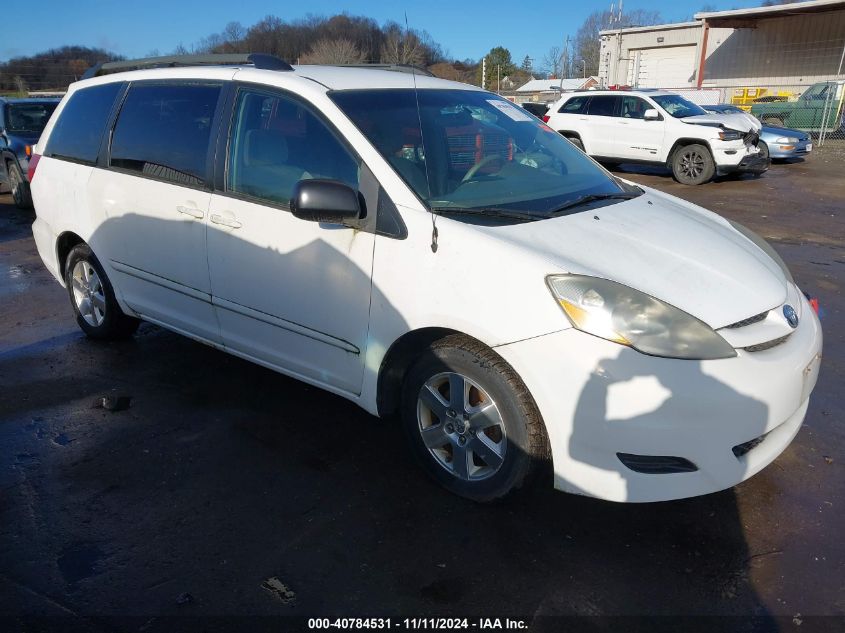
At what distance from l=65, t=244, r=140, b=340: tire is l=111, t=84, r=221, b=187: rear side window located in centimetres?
83

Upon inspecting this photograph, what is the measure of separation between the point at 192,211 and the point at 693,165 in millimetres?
11558

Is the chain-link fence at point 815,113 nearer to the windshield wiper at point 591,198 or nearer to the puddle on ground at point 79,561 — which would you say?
the windshield wiper at point 591,198

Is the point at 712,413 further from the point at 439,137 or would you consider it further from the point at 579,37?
the point at 579,37

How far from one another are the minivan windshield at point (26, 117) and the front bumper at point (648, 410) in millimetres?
11503

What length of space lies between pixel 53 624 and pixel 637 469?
7.00 feet

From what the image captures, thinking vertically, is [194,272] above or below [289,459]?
above

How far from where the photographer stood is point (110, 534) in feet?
9.12

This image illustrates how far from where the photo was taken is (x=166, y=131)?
3.90 meters

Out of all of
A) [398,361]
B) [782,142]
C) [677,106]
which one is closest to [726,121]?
[677,106]

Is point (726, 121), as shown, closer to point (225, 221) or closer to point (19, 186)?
point (225, 221)

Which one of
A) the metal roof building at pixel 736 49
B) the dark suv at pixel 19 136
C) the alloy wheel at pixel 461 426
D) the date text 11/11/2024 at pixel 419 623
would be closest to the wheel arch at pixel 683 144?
the dark suv at pixel 19 136

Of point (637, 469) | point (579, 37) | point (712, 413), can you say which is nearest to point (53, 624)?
point (637, 469)

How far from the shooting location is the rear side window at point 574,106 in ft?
47.3

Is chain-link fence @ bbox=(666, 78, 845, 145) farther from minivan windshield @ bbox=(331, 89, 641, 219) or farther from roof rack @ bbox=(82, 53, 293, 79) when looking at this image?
roof rack @ bbox=(82, 53, 293, 79)
